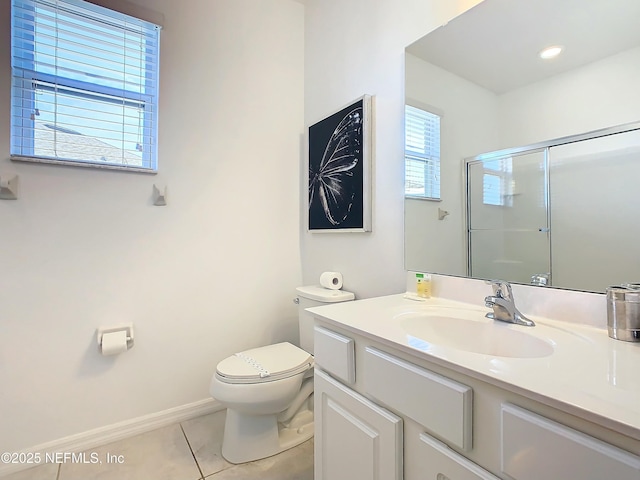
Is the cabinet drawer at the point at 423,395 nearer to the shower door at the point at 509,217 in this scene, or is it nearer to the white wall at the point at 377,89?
the shower door at the point at 509,217

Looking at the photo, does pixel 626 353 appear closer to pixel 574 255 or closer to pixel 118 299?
pixel 574 255

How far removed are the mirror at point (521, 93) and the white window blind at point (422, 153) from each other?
33 mm

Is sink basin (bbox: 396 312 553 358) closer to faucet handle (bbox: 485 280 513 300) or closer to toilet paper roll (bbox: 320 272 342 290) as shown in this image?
faucet handle (bbox: 485 280 513 300)

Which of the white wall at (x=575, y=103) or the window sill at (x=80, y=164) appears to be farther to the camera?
the window sill at (x=80, y=164)

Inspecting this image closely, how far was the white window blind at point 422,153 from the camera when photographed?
1382 millimetres

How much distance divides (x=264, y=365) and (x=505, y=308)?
3.55 feet

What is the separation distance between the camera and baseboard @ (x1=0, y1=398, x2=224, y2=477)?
1486mm

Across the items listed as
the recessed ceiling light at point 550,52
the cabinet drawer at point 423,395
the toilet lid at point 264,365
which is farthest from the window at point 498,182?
the toilet lid at point 264,365

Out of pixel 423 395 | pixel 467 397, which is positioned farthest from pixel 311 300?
pixel 467 397

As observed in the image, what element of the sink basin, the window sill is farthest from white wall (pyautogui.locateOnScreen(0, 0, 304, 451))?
the sink basin

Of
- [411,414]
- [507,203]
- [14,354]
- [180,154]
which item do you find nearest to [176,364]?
[14,354]

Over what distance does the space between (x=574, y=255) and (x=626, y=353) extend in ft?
1.06

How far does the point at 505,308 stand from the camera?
0.99m

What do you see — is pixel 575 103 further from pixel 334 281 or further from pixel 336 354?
pixel 334 281
